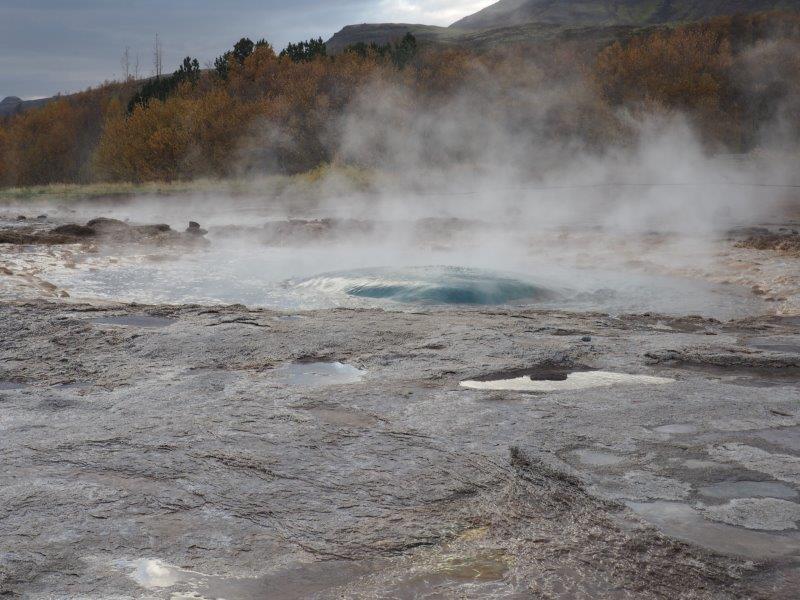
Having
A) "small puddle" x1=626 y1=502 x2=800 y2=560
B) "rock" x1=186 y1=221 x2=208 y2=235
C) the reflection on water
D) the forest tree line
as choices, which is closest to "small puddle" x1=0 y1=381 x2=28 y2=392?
the reflection on water

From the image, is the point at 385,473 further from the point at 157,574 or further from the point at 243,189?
the point at 243,189

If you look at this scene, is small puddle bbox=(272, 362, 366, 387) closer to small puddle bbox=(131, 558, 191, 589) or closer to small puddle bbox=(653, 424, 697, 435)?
small puddle bbox=(653, 424, 697, 435)

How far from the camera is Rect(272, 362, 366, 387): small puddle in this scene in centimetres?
452

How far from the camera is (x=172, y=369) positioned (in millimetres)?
4738

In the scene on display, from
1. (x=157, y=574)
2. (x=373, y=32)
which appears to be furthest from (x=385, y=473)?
(x=373, y=32)

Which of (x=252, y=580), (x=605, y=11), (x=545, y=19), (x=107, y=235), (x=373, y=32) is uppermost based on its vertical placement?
(x=605, y=11)

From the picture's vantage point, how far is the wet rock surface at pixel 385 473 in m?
2.46

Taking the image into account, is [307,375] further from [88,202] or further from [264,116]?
[264,116]

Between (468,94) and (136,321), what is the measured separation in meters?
30.0

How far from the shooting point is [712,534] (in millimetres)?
2709

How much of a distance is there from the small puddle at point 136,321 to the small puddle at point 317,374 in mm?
1539

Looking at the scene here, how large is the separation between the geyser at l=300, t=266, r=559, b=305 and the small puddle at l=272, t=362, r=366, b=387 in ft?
8.78

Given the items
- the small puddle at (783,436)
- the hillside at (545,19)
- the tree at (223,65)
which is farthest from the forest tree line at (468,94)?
the small puddle at (783,436)

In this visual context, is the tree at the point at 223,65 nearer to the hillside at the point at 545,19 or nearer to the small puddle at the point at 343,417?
the hillside at the point at 545,19
